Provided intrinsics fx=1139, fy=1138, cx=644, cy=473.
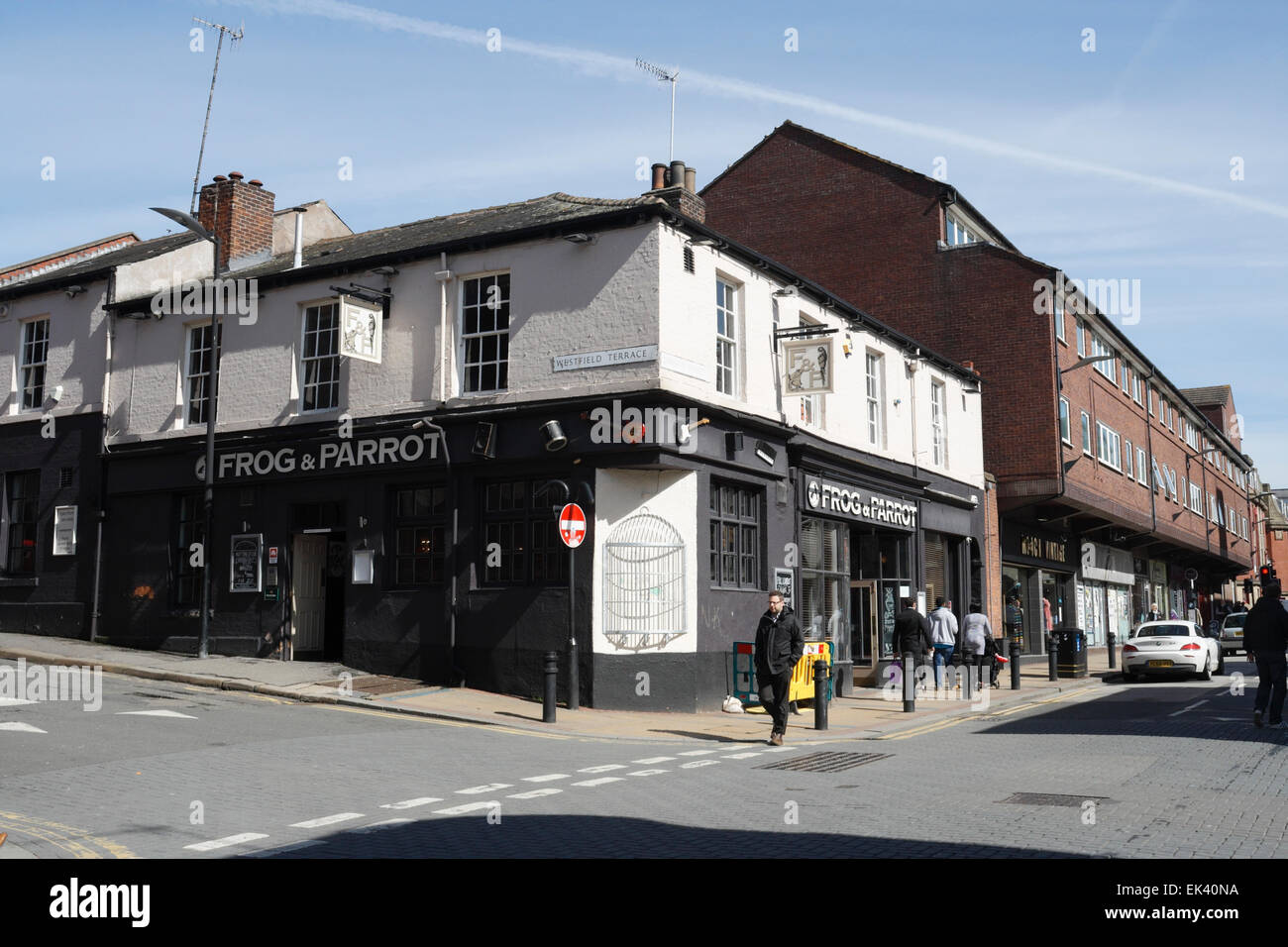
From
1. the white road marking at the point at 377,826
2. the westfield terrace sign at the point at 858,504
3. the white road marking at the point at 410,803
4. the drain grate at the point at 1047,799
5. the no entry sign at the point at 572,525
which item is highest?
the westfield terrace sign at the point at 858,504

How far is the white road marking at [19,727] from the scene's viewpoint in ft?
40.9

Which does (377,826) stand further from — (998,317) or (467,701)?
(998,317)

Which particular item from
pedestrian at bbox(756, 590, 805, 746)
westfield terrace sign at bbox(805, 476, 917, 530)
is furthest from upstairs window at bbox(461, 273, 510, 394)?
pedestrian at bbox(756, 590, 805, 746)

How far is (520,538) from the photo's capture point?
18.0 m

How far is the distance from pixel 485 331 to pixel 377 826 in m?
11.7

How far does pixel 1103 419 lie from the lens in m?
36.6

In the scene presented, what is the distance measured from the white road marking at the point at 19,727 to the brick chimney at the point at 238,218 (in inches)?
513

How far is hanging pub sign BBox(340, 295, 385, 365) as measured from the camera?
18819 mm

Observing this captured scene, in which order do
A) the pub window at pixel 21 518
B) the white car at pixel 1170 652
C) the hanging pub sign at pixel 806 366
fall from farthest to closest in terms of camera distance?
the white car at pixel 1170 652 < the pub window at pixel 21 518 < the hanging pub sign at pixel 806 366

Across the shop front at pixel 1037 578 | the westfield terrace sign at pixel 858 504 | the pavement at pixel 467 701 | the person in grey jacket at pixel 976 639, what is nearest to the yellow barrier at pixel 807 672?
the pavement at pixel 467 701

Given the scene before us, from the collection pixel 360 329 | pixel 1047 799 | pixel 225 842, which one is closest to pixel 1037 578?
pixel 360 329

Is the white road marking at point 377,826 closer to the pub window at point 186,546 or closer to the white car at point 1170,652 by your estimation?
the pub window at point 186,546

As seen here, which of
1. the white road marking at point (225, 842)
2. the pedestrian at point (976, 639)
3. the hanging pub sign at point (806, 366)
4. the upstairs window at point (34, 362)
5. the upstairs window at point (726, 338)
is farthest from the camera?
the upstairs window at point (34, 362)

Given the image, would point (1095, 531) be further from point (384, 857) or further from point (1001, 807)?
point (384, 857)
